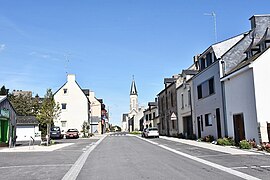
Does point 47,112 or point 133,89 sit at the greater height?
point 133,89

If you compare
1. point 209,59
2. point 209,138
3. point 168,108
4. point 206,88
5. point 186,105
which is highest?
point 209,59

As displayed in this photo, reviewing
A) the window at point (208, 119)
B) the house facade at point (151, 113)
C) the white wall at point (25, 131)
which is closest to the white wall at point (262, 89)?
the window at point (208, 119)

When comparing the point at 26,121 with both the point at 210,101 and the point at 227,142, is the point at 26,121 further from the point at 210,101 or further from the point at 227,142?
the point at 227,142

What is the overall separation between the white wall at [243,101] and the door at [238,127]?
13.7 inches

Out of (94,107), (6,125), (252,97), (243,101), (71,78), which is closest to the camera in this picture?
(252,97)

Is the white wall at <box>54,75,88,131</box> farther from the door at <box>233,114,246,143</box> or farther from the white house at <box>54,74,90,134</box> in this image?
the door at <box>233,114,246,143</box>

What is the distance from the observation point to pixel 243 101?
21.8 metres

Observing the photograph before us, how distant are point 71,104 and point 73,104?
37cm

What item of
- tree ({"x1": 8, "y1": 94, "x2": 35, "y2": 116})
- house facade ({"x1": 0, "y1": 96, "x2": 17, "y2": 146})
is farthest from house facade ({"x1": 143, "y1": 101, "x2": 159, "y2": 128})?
house facade ({"x1": 0, "y1": 96, "x2": 17, "y2": 146})

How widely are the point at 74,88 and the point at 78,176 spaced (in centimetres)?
5091

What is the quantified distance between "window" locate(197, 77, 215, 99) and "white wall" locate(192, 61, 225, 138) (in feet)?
1.03

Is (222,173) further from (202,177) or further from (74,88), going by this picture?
(74,88)

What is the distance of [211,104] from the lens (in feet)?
92.5

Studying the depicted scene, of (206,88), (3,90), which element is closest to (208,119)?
(206,88)
